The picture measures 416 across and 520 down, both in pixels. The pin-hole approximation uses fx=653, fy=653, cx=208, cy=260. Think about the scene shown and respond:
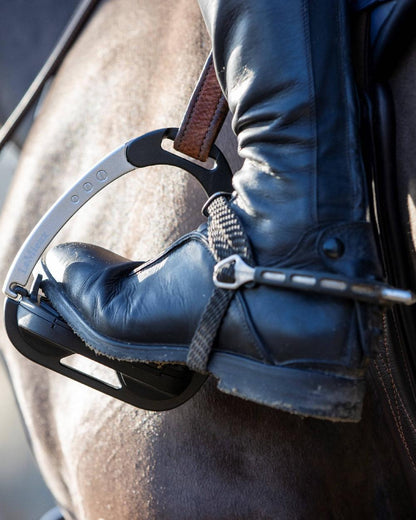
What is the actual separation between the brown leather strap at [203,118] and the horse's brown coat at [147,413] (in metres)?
Result: 0.14

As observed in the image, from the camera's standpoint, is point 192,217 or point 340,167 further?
point 192,217

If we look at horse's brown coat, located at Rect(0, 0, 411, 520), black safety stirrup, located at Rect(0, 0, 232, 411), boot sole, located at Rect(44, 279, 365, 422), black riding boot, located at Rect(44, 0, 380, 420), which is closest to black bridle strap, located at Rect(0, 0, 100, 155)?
horse's brown coat, located at Rect(0, 0, 411, 520)

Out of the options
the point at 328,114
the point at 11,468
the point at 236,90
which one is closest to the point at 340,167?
the point at 328,114

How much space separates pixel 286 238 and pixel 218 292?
0.39 feet

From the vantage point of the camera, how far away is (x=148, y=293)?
3.21 feet

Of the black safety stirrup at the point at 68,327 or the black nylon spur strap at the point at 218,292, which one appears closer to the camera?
the black nylon spur strap at the point at 218,292

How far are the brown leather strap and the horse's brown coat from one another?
5.7 inches

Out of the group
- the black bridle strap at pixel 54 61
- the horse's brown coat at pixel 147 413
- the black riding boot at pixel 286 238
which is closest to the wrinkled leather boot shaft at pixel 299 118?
the black riding boot at pixel 286 238

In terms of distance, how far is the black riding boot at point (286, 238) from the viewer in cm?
84

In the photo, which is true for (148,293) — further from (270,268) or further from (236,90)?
(236,90)

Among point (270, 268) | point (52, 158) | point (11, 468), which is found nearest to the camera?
point (270, 268)

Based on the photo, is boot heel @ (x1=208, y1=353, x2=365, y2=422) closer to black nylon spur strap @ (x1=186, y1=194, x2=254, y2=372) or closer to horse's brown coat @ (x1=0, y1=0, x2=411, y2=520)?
black nylon spur strap @ (x1=186, y1=194, x2=254, y2=372)

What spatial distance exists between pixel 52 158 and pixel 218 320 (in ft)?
2.89

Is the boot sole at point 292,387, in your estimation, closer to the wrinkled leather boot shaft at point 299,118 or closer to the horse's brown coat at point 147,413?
the wrinkled leather boot shaft at point 299,118
